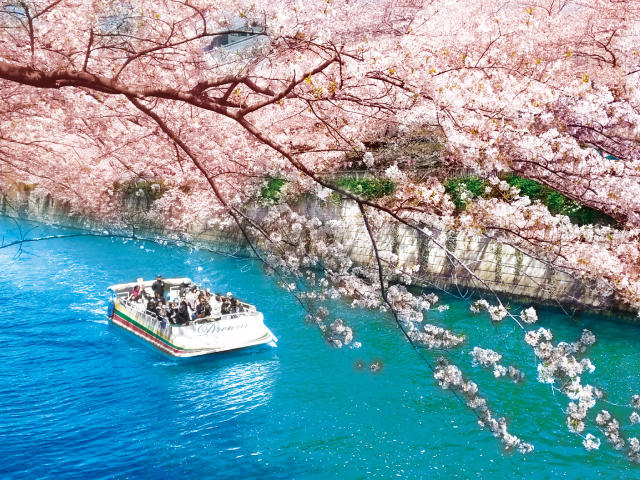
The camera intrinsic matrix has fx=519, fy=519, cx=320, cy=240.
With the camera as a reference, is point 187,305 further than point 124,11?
Yes

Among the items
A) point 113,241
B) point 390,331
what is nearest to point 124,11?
point 390,331

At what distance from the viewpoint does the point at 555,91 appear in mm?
8812

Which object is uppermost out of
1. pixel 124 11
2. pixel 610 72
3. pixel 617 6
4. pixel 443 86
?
pixel 617 6

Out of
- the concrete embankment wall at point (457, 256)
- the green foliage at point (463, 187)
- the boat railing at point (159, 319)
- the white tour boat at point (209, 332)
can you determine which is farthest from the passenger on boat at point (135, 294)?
the green foliage at point (463, 187)

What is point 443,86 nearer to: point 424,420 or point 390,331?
point 424,420

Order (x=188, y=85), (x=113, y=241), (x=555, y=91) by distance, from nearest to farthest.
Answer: (x=188, y=85) → (x=555, y=91) → (x=113, y=241)

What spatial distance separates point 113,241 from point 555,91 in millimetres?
23181

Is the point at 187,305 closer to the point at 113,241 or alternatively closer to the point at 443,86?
the point at 443,86

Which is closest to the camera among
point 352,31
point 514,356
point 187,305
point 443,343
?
point 443,343

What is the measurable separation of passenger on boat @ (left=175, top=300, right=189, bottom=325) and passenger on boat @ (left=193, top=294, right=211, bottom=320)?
23 centimetres

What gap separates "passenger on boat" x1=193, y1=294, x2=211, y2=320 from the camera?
14141 millimetres

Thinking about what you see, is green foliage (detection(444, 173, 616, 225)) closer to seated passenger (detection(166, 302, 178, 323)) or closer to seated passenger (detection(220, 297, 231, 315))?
seated passenger (detection(220, 297, 231, 315))

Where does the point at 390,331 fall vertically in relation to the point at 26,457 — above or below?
above

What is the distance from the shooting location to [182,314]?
14.2 metres
